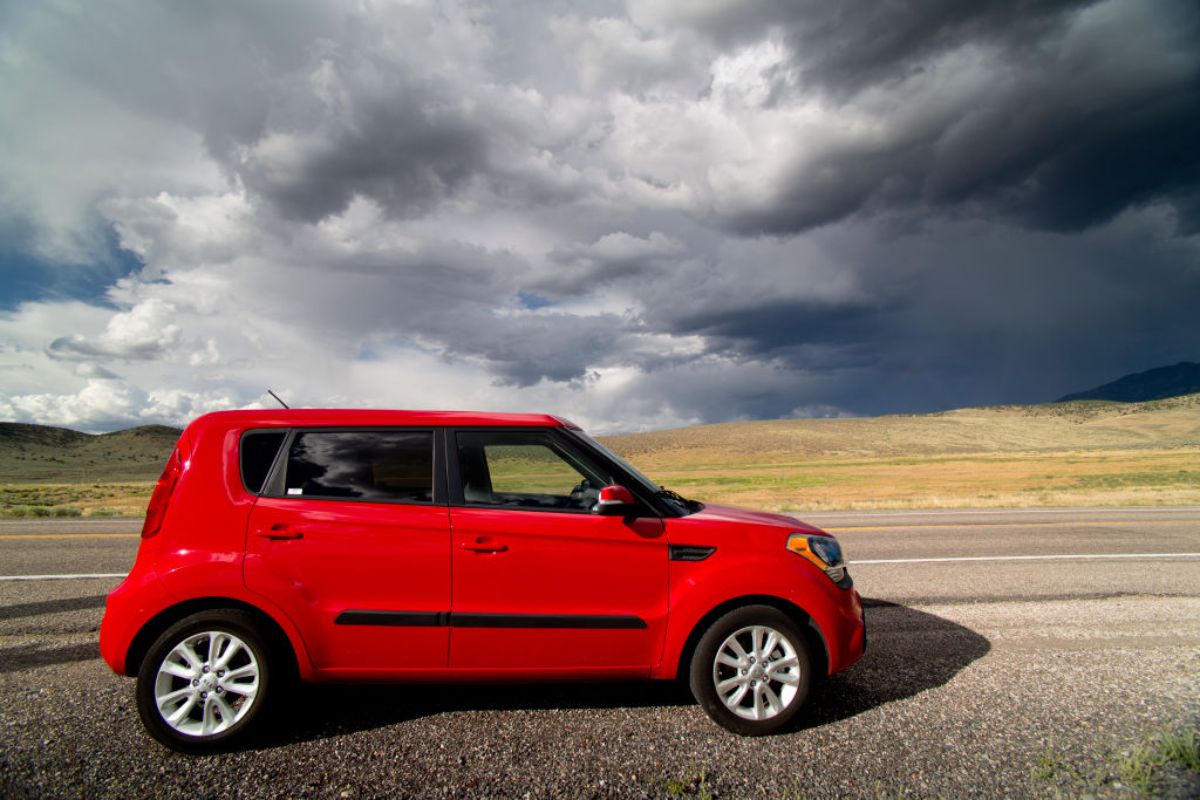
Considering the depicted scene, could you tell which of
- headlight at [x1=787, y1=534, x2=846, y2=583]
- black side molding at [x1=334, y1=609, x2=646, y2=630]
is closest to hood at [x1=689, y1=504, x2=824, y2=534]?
headlight at [x1=787, y1=534, x2=846, y2=583]

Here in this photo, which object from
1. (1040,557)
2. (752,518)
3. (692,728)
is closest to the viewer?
(692,728)

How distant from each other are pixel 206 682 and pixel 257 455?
48.3 inches

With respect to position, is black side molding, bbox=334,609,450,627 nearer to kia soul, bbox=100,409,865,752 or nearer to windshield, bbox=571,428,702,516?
kia soul, bbox=100,409,865,752

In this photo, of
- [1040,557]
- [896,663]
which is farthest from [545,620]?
[1040,557]

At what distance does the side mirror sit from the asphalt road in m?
1.22

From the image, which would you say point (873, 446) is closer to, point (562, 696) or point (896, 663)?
point (896, 663)

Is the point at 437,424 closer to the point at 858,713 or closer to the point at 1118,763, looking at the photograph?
the point at 858,713

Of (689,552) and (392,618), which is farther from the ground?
(689,552)

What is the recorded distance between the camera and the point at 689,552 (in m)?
3.65

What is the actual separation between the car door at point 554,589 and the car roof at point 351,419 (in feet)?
1.65

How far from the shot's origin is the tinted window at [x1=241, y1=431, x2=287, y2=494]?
365 cm

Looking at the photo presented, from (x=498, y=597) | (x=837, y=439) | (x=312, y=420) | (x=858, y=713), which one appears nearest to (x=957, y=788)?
(x=858, y=713)

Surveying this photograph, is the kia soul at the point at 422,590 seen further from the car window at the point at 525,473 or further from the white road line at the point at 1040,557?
the white road line at the point at 1040,557

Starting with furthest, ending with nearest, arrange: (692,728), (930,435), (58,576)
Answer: (930,435) < (58,576) < (692,728)
